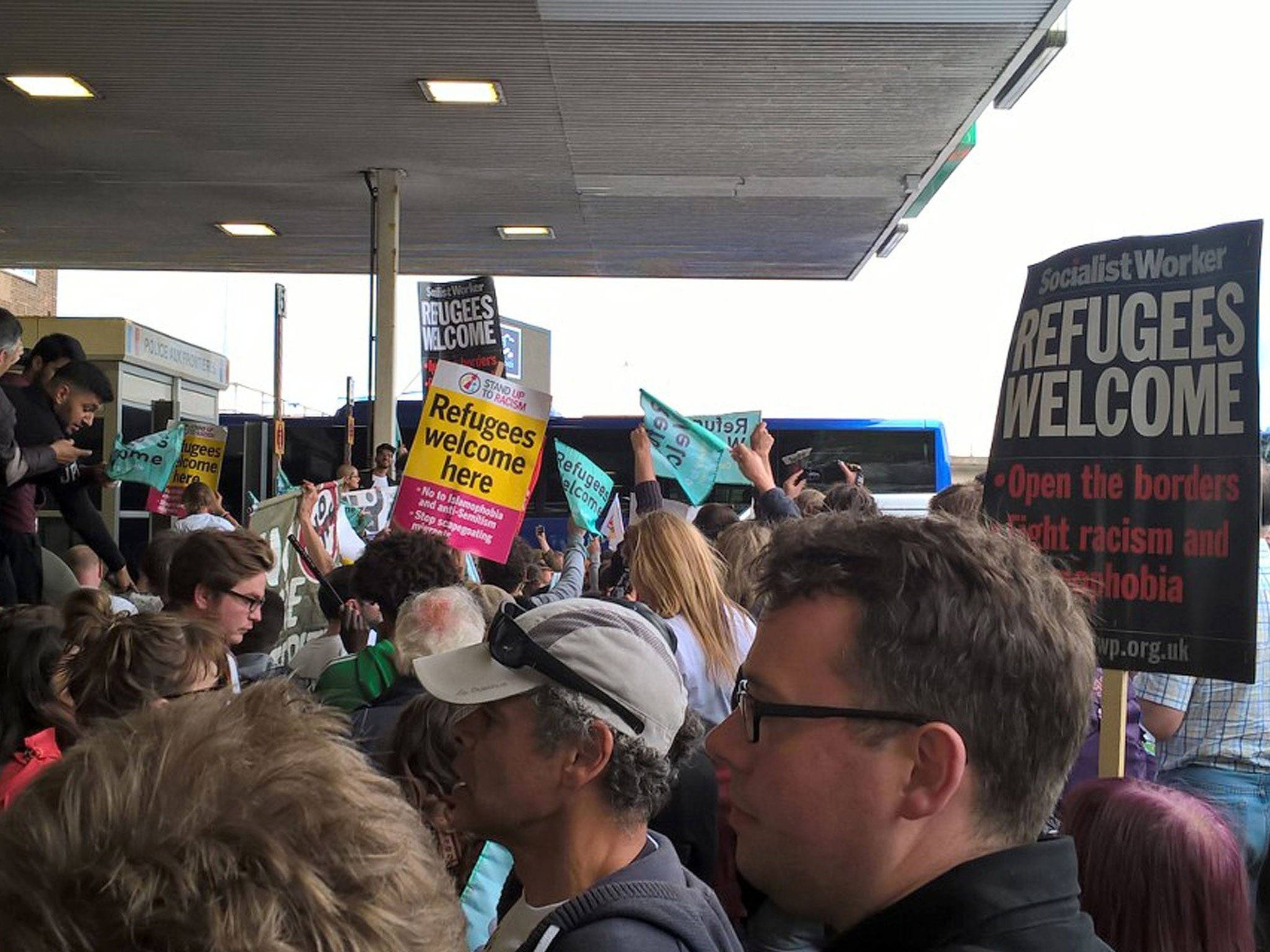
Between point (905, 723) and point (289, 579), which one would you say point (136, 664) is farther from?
point (289, 579)

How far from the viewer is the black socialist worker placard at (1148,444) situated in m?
3.85

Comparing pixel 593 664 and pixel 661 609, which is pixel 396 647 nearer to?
pixel 661 609

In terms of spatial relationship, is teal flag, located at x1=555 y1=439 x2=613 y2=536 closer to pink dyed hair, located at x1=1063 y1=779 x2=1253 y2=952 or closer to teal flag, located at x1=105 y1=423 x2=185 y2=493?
teal flag, located at x1=105 y1=423 x2=185 y2=493

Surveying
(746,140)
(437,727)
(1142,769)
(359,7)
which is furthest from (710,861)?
(746,140)

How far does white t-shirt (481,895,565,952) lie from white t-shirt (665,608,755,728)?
2.28 metres

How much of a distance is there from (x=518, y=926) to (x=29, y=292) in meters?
39.6

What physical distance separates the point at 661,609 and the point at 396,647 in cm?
121

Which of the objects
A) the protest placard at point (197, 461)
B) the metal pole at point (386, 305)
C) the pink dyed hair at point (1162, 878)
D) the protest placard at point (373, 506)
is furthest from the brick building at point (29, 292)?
the pink dyed hair at point (1162, 878)

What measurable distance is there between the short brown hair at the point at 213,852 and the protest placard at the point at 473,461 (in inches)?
260

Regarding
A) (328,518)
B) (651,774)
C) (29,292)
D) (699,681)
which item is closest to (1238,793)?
(699,681)

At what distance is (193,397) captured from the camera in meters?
20.8

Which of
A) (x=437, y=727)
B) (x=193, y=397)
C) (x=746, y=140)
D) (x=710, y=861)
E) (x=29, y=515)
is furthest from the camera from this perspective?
(x=193, y=397)

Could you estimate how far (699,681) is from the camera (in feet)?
16.4

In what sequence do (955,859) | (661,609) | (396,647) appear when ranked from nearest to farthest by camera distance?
1. (955,859)
2. (396,647)
3. (661,609)
